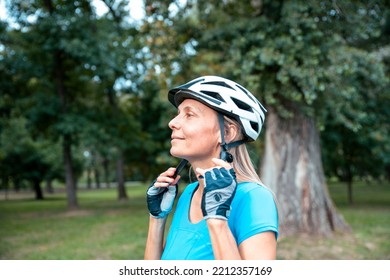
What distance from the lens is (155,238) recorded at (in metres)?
2.46

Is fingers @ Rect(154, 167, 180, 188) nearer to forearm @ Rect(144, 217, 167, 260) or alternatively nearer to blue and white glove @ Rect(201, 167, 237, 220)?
forearm @ Rect(144, 217, 167, 260)

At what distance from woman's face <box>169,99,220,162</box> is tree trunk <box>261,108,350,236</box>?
8.51 meters

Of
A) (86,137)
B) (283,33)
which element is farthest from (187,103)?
(86,137)

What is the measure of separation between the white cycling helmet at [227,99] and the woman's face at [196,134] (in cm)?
5

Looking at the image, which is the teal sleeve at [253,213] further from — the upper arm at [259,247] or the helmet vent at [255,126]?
the helmet vent at [255,126]

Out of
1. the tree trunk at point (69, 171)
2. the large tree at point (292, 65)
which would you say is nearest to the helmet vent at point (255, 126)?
the large tree at point (292, 65)

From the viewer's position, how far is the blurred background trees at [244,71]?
9.25 m

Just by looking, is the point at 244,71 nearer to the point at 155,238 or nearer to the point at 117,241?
the point at 117,241

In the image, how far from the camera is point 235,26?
32.1 feet

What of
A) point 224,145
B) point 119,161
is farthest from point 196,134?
point 119,161

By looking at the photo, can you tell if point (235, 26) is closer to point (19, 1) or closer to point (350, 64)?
point (350, 64)

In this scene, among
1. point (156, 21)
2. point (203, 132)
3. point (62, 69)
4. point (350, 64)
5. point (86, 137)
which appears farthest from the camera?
point (62, 69)

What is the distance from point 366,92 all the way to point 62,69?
1307 centimetres

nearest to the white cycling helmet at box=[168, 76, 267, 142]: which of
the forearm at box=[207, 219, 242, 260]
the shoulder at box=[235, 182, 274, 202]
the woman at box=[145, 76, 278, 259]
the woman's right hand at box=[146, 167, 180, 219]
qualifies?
the woman at box=[145, 76, 278, 259]
